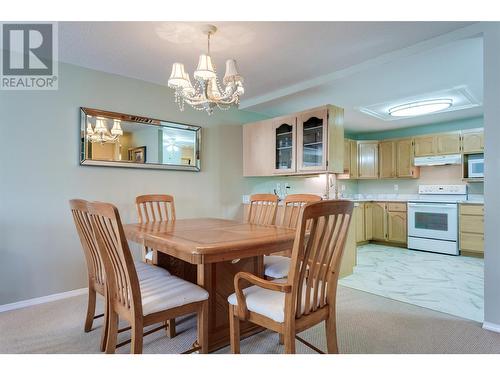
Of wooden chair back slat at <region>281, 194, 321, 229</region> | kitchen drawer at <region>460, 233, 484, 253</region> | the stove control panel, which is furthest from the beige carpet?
the stove control panel

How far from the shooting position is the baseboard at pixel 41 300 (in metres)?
2.51

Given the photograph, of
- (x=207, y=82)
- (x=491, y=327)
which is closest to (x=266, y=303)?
(x=207, y=82)

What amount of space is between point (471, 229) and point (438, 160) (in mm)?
1236

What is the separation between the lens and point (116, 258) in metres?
1.45

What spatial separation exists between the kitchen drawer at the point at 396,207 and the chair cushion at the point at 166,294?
4.67 m

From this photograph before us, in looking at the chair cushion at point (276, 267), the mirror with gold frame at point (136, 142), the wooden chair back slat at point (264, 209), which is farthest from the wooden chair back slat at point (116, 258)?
the mirror with gold frame at point (136, 142)

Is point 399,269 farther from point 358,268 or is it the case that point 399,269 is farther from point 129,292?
point 129,292

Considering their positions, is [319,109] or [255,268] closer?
[255,268]

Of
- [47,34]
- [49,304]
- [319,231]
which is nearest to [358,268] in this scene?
[319,231]

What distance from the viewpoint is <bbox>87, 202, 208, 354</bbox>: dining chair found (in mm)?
1374

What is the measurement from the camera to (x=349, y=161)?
567cm
